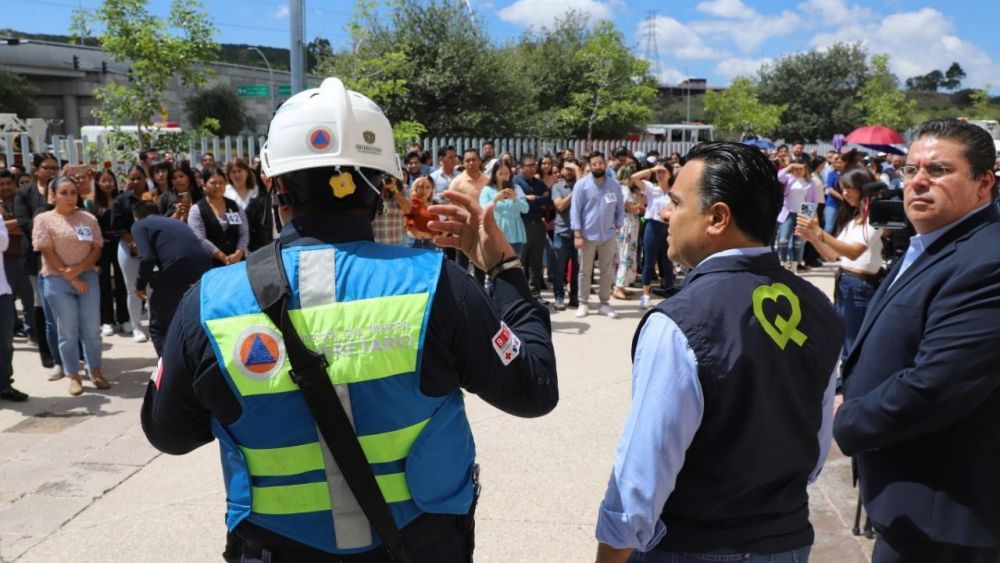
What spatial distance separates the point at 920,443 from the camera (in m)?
2.16

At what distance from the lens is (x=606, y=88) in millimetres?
32719

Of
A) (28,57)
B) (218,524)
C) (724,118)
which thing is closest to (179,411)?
(218,524)

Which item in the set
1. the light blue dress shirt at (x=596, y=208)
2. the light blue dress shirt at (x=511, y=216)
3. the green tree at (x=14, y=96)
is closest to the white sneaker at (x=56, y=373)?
the light blue dress shirt at (x=511, y=216)

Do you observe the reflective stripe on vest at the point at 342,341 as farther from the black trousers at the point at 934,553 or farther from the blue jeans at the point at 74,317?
the blue jeans at the point at 74,317

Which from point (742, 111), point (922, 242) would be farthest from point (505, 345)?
point (742, 111)

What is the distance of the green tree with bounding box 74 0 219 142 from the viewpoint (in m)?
12.9

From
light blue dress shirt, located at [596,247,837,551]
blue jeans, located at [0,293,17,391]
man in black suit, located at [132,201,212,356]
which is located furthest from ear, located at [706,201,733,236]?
blue jeans, located at [0,293,17,391]

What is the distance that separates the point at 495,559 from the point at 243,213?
4798 millimetres

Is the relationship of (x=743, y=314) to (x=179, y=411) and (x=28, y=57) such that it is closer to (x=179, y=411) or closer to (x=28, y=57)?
(x=179, y=411)

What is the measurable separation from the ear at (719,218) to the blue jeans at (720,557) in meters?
0.73

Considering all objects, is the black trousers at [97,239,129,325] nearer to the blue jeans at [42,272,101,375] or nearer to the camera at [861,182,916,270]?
the blue jeans at [42,272,101,375]

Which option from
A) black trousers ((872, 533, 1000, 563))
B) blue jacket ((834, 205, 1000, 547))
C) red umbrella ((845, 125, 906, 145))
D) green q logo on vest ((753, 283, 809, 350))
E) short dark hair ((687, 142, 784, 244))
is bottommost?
black trousers ((872, 533, 1000, 563))

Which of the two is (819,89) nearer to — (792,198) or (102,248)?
(792,198)

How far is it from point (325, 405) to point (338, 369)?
0.08 m
